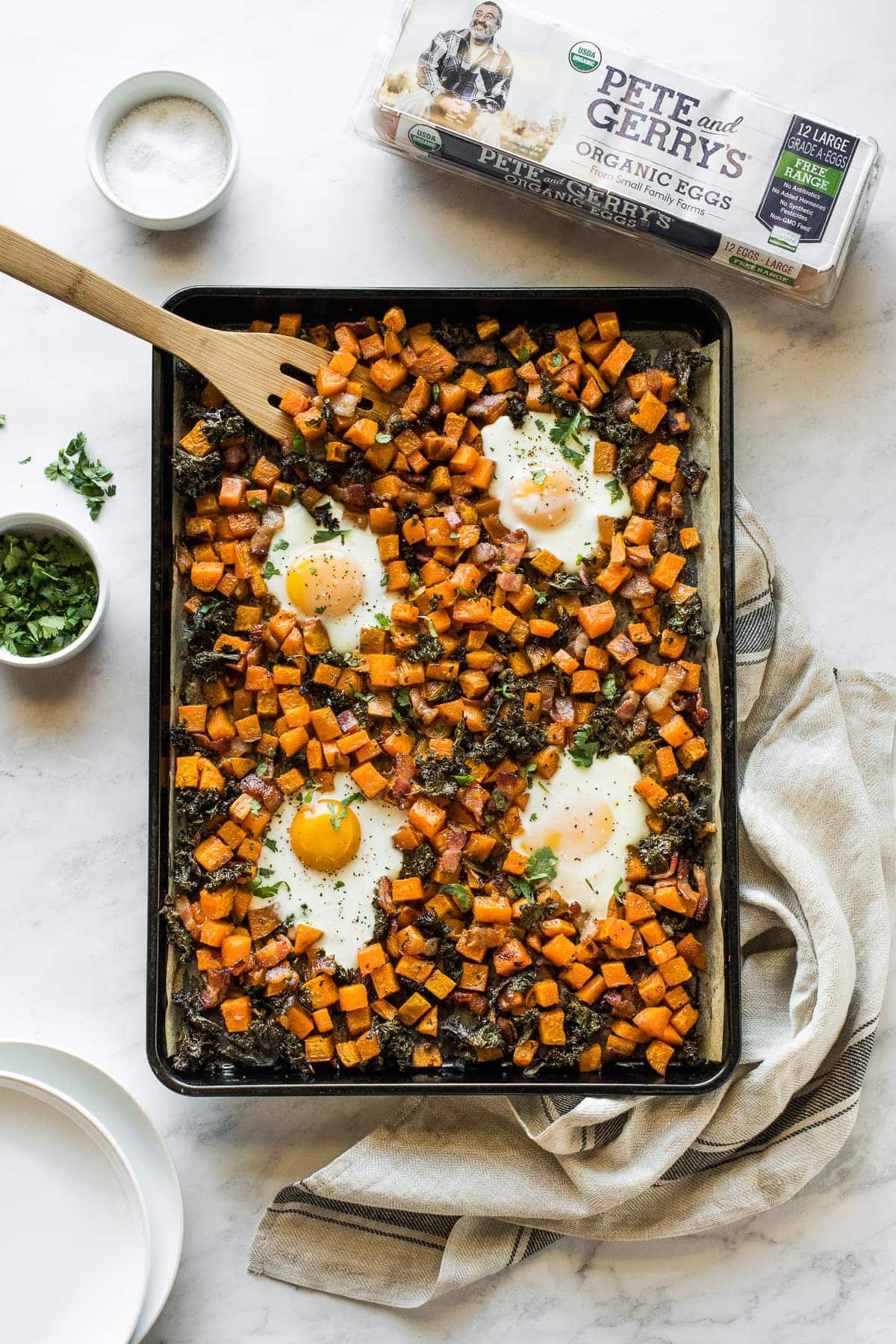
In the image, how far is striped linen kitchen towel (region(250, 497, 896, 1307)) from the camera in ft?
11.2

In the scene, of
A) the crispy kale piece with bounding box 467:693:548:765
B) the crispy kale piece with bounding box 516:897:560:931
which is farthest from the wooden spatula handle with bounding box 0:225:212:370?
the crispy kale piece with bounding box 516:897:560:931

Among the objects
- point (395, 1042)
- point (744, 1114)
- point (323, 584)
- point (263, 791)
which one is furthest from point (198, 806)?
point (744, 1114)

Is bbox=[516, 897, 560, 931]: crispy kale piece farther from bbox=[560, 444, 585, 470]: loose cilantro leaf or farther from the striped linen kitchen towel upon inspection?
bbox=[560, 444, 585, 470]: loose cilantro leaf

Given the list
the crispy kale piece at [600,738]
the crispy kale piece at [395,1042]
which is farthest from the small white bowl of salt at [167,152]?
the crispy kale piece at [395,1042]

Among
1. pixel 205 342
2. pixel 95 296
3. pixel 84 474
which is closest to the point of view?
pixel 95 296

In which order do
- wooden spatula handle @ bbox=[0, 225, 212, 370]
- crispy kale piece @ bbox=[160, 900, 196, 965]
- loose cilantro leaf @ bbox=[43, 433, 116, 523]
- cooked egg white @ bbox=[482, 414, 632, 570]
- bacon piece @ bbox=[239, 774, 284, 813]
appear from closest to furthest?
wooden spatula handle @ bbox=[0, 225, 212, 370] < crispy kale piece @ bbox=[160, 900, 196, 965] < bacon piece @ bbox=[239, 774, 284, 813] < cooked egg white @ bbox=[482, 414, 632, 570] < loose cilantro leaf @ bbox=[43, 433, 116, 523]

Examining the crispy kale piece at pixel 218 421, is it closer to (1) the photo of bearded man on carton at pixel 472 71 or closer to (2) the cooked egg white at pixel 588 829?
(1) the photo of bearded man on carton at pixel 472 71

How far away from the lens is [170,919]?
3.32 m

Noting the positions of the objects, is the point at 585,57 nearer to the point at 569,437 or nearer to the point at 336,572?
the point at 569,437

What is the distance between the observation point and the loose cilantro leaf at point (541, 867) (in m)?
3.44

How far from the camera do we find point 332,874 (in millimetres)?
3424

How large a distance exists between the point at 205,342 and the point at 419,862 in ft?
5.29

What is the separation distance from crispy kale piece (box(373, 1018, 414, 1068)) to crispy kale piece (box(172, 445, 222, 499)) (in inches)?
64.4

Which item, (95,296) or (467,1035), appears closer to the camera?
(95,296)
